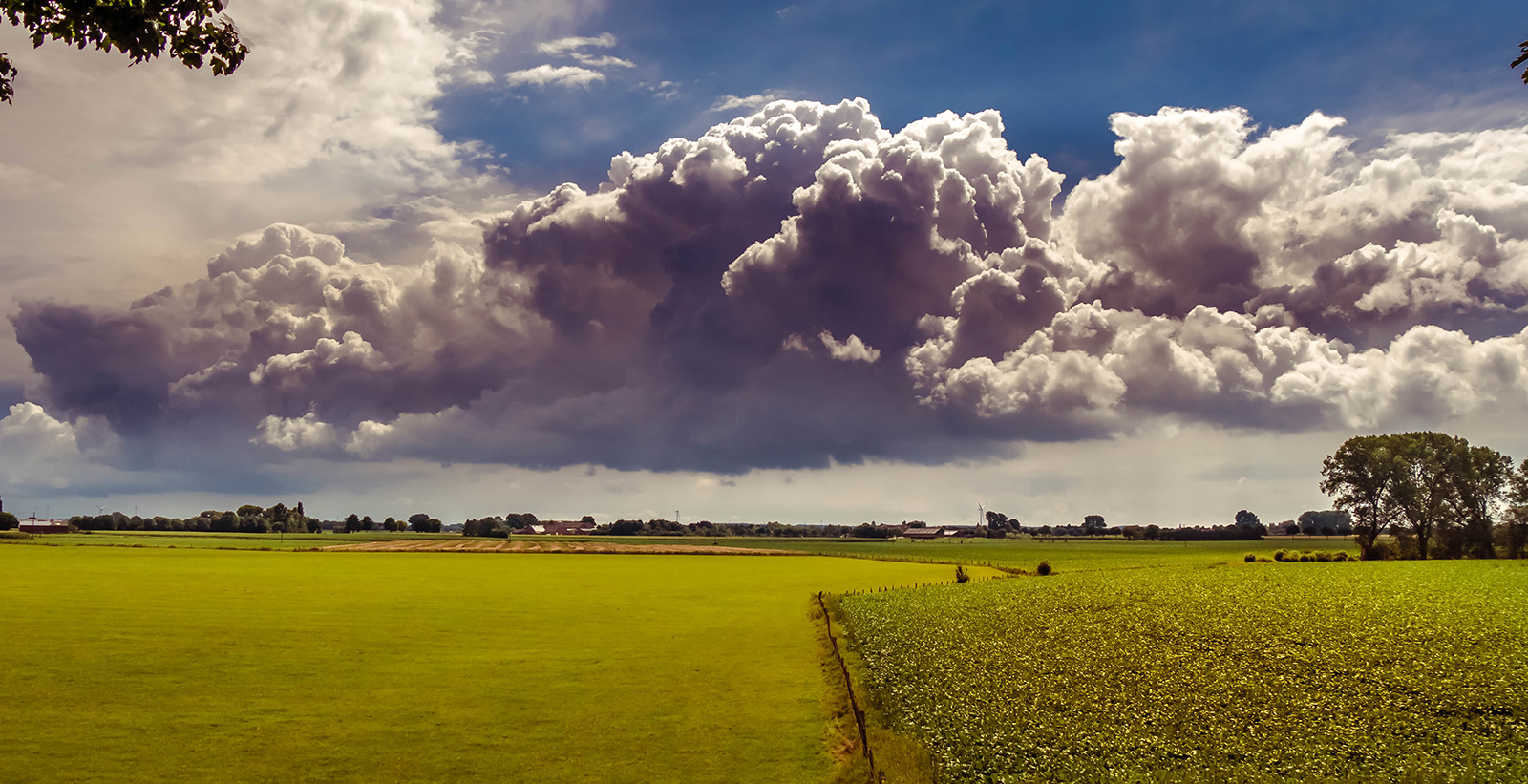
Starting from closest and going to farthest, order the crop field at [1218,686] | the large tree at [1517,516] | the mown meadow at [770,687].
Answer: the crop field at [1218,686]
the mown meadow at [770,687]
the large tree at [1517,516]

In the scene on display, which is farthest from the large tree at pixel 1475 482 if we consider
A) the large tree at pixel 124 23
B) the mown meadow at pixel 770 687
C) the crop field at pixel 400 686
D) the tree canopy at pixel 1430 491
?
the large tree at pixel 124 23

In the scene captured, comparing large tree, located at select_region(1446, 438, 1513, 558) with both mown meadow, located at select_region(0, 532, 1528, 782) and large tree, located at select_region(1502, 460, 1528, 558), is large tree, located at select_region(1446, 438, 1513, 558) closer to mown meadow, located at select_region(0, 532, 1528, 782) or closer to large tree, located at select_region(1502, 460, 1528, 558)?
large tree, located at select_region(1502, 460, 1528, 558)

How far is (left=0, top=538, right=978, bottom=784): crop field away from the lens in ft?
91.1

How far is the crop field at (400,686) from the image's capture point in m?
27.8

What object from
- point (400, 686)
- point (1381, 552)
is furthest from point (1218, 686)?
point (1381, 552)

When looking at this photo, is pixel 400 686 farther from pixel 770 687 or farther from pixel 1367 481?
pixel 1367 481

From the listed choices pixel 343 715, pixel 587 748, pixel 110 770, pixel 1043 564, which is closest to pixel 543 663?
pixel 343 715

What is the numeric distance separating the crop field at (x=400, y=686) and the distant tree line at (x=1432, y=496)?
128029mm

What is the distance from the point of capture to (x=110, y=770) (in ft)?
85.1

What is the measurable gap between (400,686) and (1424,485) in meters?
167

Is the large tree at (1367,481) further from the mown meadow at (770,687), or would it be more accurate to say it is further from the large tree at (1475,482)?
the mown meadow at (770,687)

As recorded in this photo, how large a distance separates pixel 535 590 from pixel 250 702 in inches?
1808

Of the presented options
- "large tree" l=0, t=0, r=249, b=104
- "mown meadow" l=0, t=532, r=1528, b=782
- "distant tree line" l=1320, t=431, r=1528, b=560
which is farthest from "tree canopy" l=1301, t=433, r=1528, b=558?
"large tree" l=0, t=0, r=249, b=104

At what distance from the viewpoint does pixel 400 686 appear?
38.0 m
